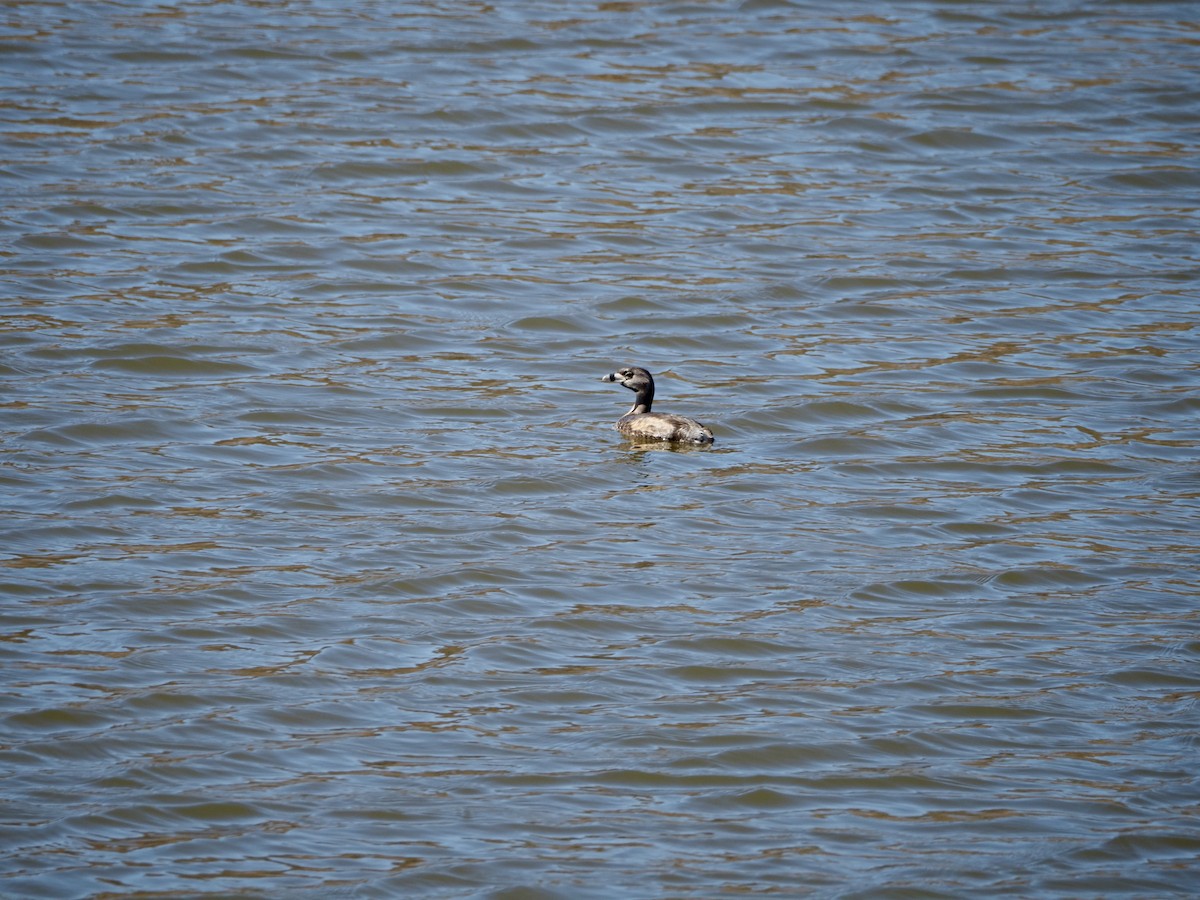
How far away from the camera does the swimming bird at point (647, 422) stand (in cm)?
1123

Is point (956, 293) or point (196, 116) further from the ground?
point (196, 116)

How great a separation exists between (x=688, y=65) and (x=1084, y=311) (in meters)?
7.48

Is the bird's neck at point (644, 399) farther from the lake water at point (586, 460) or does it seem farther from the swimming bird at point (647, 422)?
the lake water at point (586, 460)

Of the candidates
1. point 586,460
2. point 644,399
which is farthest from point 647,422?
point 586,460

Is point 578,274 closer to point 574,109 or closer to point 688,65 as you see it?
point 574,109

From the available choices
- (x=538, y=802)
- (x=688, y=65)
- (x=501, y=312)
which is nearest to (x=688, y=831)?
(x=538, y=802)

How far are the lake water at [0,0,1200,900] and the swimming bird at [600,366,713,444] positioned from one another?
12cm

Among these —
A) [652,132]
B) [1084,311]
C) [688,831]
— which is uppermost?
[652,132]

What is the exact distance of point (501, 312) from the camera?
545 inches

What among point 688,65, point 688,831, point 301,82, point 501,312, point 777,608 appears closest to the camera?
point 688,831

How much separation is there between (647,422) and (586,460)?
1.80 feet

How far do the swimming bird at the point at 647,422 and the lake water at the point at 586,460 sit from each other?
12 centimetres

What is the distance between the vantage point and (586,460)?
36.3ft

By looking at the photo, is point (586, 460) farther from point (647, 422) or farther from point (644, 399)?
point (644, 399)
